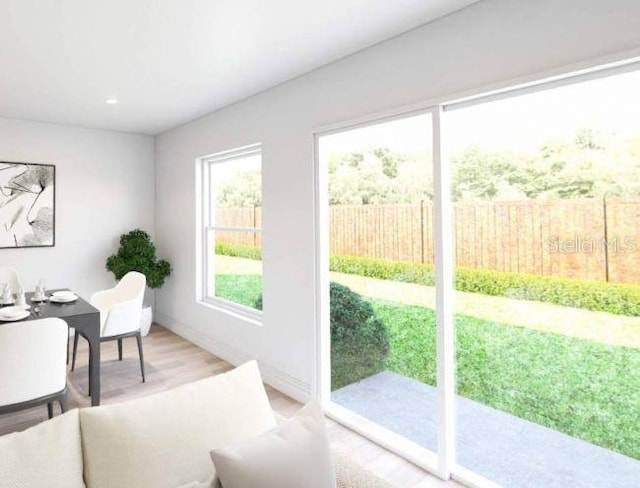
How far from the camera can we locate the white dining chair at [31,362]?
2080 mm

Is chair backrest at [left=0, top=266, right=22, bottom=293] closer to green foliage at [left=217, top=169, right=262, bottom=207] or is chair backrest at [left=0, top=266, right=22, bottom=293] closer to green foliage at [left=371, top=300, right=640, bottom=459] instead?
green foliage at [left=217, top=169, right=262, bottom=207]

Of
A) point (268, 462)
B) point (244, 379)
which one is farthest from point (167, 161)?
point (268, 462)

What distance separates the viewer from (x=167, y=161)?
5094mm

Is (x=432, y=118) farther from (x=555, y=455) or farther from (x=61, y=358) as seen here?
(x=61, y=358)

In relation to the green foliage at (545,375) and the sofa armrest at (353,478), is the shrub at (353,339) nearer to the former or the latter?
the green foliage at (545,375)

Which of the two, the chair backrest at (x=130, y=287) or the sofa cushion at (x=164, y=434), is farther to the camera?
the chair backrest at (x=130, y=287)

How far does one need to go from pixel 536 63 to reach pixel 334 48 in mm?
1268

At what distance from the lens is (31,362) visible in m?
2.15

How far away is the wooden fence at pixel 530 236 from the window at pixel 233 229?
4.85 ft

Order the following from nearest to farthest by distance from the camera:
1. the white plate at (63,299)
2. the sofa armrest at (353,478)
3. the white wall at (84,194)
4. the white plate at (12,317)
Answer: the sofa armrest at (353,478)
the white plate at (12,317)
the white plate at (63,299)
the white wall at (84,194)

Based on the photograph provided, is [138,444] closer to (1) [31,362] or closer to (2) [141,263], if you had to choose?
(1) [31,362]

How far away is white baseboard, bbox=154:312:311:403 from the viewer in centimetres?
313

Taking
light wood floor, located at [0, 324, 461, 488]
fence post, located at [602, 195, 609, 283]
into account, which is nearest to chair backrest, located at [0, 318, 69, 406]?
light wood floor, located at [0, 324, 461, 488]

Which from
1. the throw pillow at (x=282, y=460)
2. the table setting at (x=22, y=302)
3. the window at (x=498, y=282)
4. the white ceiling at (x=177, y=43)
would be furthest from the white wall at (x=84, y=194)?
the throw pillow at (x=282, y=460)
